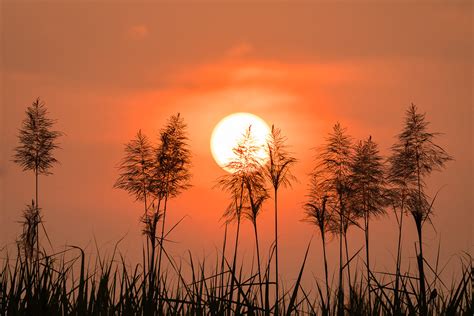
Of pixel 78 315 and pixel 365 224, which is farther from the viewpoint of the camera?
pixel 365 224

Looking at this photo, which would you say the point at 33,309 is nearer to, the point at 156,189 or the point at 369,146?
the point at 156,189

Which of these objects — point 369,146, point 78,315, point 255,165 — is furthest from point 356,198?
point 78,315

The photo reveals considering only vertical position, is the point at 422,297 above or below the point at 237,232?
below

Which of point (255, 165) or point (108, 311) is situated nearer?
point (108, 311)

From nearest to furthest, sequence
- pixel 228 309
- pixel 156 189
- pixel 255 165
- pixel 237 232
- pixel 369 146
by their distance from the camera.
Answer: pixel 228 309
pixel 237 232
pixel 255 165
pixel 156 189
pixel 369 146

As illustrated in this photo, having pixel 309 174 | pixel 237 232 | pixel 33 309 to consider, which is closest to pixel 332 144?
pixel 309 174

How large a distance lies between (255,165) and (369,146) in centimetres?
A: 248

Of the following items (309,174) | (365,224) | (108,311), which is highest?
(309,174)

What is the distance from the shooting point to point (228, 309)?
14.1 feet

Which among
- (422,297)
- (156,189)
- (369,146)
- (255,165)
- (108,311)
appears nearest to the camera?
(422,297)

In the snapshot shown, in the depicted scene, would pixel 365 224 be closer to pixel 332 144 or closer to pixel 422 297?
pixel 332 144

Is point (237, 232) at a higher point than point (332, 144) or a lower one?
lower

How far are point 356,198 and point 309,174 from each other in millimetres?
698

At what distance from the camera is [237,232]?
4.97 meters
